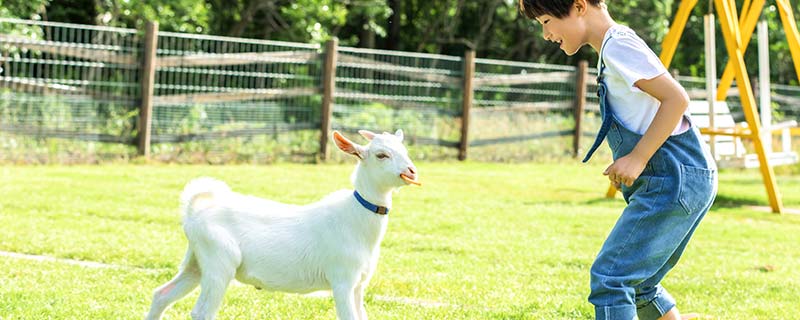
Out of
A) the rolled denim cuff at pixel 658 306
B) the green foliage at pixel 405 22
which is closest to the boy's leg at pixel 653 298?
the rolled denim cuff at pixel 658 306

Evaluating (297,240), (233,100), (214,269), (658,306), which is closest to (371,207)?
(297,240)

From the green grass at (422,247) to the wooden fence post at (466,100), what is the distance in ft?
9.16

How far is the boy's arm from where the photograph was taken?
3.91 m

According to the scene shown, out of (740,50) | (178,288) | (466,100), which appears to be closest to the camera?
(178,288)

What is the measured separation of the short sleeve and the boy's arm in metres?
0.03

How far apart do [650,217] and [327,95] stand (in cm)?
1149

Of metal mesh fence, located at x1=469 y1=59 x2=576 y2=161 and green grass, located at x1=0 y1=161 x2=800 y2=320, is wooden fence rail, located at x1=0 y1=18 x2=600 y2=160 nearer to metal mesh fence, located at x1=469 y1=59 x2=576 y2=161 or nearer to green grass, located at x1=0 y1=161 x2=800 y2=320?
metal mesh fence, located at x1=469 y1=59 x2=576 y2=161

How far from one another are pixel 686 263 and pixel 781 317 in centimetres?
196

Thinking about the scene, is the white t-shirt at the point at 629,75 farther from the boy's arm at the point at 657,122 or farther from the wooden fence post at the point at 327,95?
the wooden fence post at the point at 327,95

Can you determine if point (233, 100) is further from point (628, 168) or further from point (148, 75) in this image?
point (628, 168)

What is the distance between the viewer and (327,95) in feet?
50.2

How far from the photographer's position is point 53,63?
13.1 m

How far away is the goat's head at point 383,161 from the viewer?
4.55 m

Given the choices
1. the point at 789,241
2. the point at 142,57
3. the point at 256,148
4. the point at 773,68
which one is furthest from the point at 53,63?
the point at 773,68
